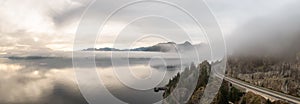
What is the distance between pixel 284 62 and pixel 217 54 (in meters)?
163

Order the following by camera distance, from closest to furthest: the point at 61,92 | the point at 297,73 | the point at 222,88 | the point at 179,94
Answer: the point at 222,88
the point at 179,94
the point at 61,92
the point at 297,73

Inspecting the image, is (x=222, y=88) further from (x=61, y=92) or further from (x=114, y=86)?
(x=61, y=92)

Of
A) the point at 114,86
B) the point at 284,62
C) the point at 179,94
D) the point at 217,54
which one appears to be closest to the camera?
the point at 217,54

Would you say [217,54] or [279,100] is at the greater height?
[217,54]

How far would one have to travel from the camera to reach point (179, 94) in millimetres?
70312

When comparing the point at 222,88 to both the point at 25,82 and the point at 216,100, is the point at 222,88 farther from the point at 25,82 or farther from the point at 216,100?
the point at 25,82

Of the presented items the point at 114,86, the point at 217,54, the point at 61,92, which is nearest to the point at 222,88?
the point at 217,54

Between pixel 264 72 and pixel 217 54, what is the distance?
14369cm

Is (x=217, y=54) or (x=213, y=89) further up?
(x=217, y=54)

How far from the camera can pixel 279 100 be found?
48219mm

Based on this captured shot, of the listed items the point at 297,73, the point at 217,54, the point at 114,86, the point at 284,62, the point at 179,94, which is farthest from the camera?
the point at 284,62

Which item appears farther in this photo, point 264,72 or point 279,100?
point 264,72

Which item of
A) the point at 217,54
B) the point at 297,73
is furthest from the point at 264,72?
the point at 217,54

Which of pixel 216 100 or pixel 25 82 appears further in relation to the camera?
pixel 25 82
